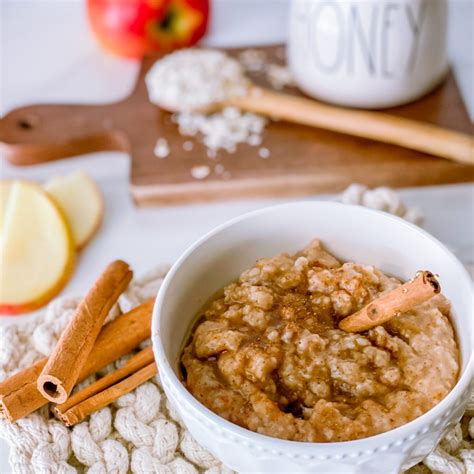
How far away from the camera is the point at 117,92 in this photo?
1625mm

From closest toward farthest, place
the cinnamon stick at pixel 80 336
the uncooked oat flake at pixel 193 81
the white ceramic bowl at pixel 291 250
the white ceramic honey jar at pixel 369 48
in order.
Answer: the white ceramic bowl at pixel 291 250 → the cinnamon stick at pixel 80 336 → the white ceramic honey jar at pixel 369 48 → the uncooked oat flake at pixel 193 81

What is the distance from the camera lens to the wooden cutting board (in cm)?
132

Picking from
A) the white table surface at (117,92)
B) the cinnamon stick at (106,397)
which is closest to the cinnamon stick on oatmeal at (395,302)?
the cinnamon stick at (106,397)

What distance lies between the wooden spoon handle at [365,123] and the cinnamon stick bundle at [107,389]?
600 millimetres

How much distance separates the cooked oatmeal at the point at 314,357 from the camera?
0.74m

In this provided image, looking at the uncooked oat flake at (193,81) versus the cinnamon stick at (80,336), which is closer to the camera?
the cinnamon stick at (80,336)

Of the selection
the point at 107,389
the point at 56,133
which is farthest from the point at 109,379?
the point at 56,133

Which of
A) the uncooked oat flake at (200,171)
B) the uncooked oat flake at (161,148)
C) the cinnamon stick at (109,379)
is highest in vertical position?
the cinnamon stick at (109,379)

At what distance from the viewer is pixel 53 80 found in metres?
1.68

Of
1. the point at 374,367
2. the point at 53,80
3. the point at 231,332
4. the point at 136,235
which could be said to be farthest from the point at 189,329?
the point at 53,80

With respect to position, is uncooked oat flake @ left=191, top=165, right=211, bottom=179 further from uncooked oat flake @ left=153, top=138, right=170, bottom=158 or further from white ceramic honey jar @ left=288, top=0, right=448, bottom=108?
white ceramic honey jar @ left=288, top=0, right=448, bottom=108

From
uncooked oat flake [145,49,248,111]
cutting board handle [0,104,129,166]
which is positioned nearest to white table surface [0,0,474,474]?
cutting board handle [0,104,129,166]

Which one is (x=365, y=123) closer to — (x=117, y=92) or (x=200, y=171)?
(x=200, y=171)

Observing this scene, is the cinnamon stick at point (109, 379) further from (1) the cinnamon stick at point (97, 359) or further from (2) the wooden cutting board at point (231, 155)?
(2) the wooden cutting board at point (231, 155)
